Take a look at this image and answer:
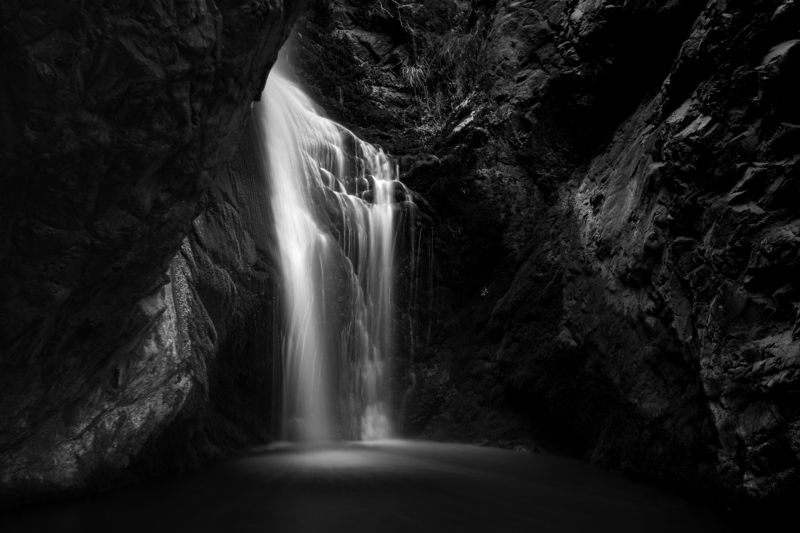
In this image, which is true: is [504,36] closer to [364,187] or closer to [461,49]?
[461,49]

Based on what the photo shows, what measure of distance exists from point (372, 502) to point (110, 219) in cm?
345

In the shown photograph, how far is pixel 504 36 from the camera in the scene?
1085 cm

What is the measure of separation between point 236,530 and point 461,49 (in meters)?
10.2

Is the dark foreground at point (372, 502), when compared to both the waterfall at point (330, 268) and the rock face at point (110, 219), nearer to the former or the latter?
the rock face at point (110, 219)

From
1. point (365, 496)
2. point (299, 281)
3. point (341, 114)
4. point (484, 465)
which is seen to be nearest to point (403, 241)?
point (299, 281)

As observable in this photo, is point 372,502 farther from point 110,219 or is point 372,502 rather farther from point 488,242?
point 488,242

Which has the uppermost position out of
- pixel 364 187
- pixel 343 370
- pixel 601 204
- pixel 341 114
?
pixel 341 114

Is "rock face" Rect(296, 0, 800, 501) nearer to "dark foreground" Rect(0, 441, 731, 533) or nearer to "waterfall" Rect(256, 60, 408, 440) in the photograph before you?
"waterfall" Rect(256, 60, 408, 440)

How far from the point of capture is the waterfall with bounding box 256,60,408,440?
332 inches

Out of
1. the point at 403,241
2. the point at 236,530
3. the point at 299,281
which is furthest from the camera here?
the point at 403,241

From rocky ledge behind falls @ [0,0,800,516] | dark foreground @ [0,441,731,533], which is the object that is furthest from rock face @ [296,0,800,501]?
dark foreground @ [0,441,731,533]

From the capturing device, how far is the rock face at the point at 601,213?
5.17 m

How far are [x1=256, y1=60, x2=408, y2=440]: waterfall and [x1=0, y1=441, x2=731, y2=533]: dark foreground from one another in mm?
1422

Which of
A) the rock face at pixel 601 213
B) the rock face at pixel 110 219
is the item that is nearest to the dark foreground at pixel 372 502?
the rock face at pixel 110 219
